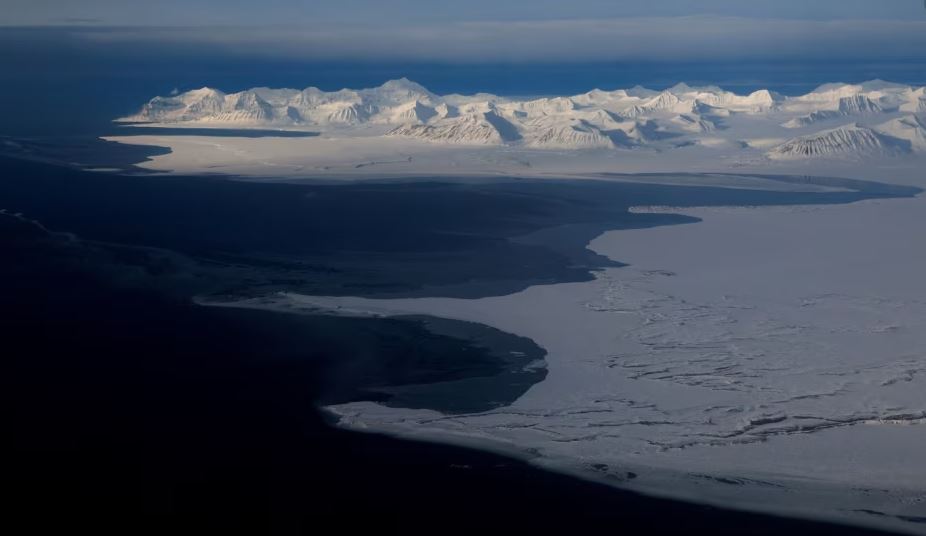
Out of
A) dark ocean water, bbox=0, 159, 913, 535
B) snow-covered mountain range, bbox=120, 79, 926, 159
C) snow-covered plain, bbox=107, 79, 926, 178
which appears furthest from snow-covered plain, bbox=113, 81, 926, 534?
snow-covered mountain range, bbox=120, 79, 926, 159

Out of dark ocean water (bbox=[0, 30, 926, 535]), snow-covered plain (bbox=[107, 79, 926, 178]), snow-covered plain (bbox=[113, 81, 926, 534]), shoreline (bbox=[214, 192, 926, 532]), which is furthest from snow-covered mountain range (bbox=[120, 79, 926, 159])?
shoreline (bbox=[214, 192, 926, 532])

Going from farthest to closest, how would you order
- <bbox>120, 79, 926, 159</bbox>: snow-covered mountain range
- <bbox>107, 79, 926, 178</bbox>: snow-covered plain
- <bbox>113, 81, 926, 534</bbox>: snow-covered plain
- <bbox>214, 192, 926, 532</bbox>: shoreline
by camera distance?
<bbox>120, 79, 926, 159</bbox>: snow-covered mountain range < <bbox>107, 79, 926, 178</bbox>: snow-covered plain < <bbox>113, 81, 926, 534</bbox>: snow-covered plain < <bbox>214, 192, 926, 532</bbox>: shoreline

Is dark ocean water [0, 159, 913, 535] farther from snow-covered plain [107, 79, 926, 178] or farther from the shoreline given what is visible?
snow-covered plain [107, 79, 926, 178]

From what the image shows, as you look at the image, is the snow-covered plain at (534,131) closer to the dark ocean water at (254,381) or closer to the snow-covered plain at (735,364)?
the snow-covered plain at (735,364)

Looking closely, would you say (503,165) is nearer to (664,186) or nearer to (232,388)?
(664,186)

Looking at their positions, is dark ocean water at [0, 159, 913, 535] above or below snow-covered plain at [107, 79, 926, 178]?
below

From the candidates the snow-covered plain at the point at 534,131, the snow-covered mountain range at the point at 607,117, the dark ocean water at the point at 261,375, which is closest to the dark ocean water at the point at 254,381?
the dark ocean water at the point at 261,375

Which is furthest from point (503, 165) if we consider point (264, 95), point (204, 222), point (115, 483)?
point (264, 95)

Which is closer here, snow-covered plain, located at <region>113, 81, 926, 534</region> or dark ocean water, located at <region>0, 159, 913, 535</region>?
dark ocean water, located at <region>0, 159, 913, 535</region>

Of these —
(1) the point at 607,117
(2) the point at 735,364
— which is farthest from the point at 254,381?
(1) the point at 607,117

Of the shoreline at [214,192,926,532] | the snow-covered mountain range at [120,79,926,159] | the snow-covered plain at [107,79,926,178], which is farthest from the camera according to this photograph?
the snow-covered mountain range at [120,79,926,159]

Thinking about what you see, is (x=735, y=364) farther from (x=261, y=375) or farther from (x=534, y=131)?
(x=534, y=131)
